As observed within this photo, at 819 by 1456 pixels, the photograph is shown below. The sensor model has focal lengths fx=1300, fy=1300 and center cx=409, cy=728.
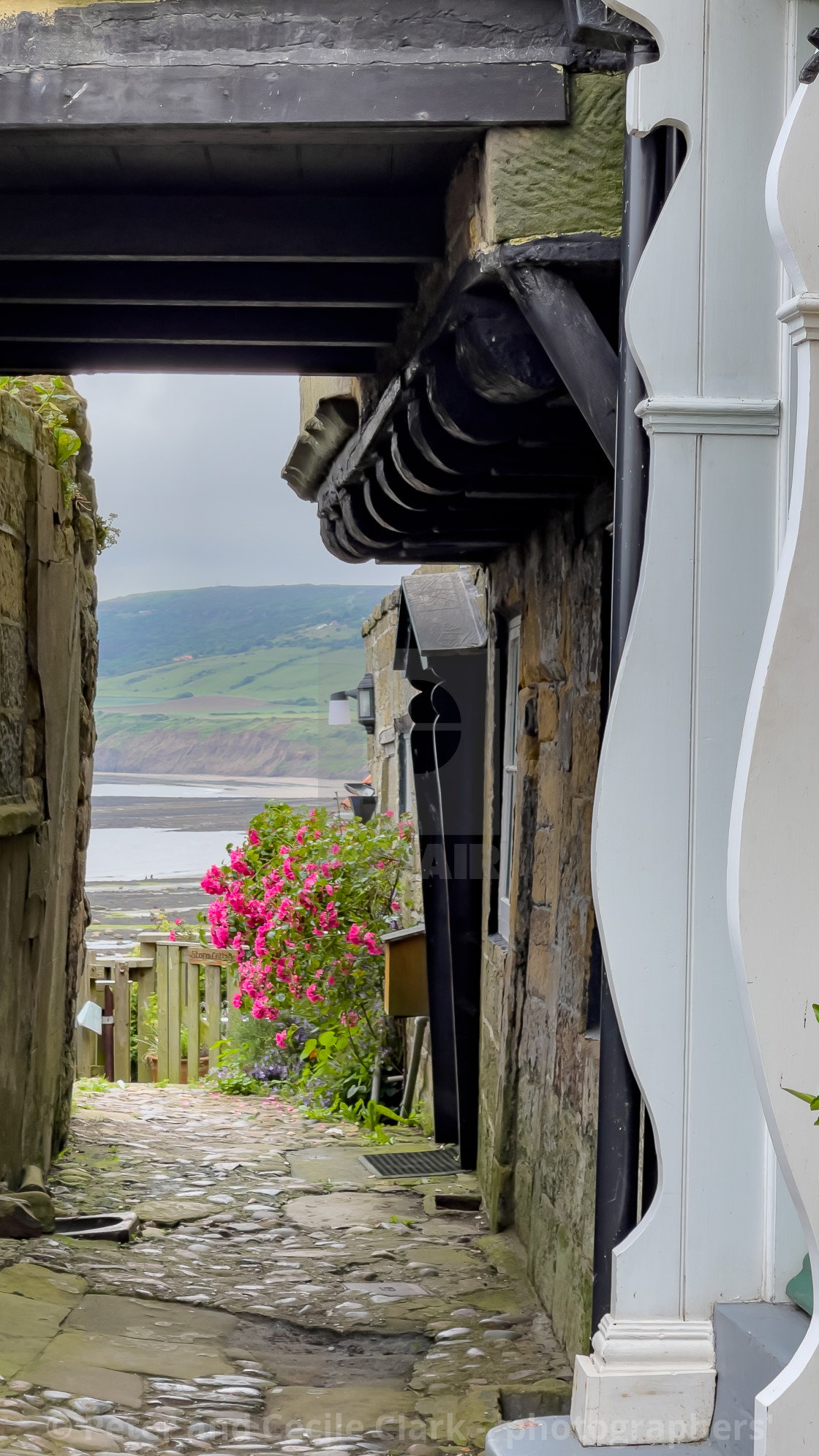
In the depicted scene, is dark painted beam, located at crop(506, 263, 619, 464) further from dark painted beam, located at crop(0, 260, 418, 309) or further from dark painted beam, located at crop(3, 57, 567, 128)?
dark painted beam, located at crop(0, 260, 418, 309)

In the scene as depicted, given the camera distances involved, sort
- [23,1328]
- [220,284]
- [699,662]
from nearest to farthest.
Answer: [699,662], [220,284], [23,1328]

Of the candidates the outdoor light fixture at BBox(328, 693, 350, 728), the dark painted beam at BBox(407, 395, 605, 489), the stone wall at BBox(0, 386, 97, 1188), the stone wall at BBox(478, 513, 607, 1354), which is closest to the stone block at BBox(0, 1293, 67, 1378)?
the stone wall at BBox(0, 386, 97, 1188)

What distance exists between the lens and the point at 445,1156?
21.0ft

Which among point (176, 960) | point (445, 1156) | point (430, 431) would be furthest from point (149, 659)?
point (430, 431)

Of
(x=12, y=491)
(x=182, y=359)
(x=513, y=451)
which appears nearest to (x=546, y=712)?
(x=513, y=451)

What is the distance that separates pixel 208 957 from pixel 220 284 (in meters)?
7.74

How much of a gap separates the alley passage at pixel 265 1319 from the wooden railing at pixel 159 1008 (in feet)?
11.5

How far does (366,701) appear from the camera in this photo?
31.6 feet

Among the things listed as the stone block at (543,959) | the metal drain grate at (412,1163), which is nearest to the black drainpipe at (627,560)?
the stone block at (543,959)

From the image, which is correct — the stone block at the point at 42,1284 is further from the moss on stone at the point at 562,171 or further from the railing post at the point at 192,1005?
the railing post at the point at 192,1005

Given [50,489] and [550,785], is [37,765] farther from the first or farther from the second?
[550,785]

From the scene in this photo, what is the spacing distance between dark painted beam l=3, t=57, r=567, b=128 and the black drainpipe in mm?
437

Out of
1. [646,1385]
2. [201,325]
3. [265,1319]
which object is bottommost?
[265,1319]

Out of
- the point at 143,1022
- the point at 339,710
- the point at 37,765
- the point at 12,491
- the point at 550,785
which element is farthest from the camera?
the point at 143,1022
